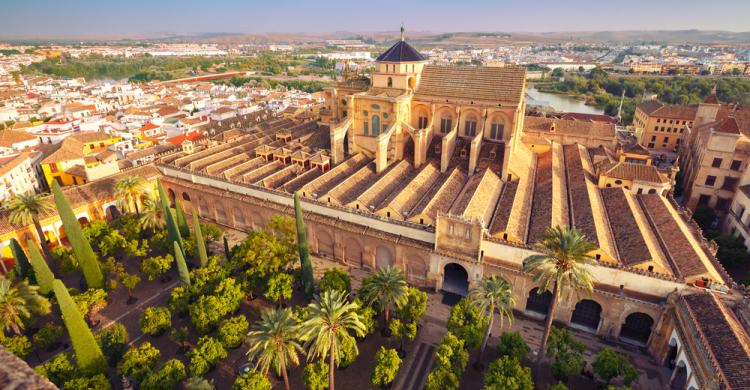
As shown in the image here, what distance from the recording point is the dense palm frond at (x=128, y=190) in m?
41.5

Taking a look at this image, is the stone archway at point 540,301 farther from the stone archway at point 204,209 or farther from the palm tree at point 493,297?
Answer: the stone archway at point 204,209

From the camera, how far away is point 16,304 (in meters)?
26.7

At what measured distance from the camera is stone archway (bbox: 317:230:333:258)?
3884 cm

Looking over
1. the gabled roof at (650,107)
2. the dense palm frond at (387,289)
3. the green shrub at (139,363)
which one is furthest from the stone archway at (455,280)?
the gabled roof at (650,107)

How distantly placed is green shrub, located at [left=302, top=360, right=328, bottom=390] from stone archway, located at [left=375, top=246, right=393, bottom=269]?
13.7m

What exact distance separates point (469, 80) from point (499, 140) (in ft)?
26.6

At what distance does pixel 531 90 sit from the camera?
572 feet

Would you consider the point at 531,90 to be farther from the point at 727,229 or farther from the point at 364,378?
the point at 364,378

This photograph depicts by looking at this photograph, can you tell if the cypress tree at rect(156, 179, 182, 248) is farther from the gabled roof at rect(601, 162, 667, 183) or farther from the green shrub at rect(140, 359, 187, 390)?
the gabled roof at rect(601, 162, 667, 183)

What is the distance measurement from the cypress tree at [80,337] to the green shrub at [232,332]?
7.21 meters

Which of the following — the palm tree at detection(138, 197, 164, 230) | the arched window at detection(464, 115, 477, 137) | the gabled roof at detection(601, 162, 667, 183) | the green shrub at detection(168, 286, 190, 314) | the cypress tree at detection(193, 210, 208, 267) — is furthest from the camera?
the arched window at detection(464, 115, 477, 137)

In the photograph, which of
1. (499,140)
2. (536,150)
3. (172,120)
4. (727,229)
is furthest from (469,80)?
(172,120)

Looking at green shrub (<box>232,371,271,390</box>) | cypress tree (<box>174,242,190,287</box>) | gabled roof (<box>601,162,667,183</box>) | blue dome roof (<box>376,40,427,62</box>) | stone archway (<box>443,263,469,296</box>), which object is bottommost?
stone archway (<box>443,263,469,296</box>)

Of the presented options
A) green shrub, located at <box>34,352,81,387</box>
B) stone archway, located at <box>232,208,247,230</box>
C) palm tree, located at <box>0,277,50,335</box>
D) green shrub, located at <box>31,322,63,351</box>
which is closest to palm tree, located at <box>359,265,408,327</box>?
green shrub, located at <box>34,352,81,387</box>
